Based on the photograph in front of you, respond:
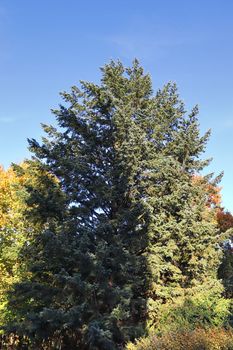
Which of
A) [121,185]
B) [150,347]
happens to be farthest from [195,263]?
[150,347]

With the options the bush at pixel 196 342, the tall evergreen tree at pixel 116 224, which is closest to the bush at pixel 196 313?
the tall evergreen tree at pixel 116 224

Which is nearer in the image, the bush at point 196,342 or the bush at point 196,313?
the bush at point 196,342

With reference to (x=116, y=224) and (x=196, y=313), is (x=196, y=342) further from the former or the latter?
(x=116, y=224)

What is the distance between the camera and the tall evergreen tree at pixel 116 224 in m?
12.5

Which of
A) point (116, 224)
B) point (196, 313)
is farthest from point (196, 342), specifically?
point (116, 224)

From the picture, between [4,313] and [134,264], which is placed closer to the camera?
[134,264]

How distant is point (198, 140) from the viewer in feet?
63.1

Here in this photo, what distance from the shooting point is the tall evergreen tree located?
12477mm

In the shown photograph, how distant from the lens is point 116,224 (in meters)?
14.4

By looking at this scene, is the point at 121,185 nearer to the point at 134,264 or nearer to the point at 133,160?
the point at 133,160

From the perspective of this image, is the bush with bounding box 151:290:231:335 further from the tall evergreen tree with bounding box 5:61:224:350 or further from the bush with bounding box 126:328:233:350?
the bush with bounding box 126:328:233:350

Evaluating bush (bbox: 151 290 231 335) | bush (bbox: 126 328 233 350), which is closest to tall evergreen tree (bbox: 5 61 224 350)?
bush (bbox: 151 290 231 335)

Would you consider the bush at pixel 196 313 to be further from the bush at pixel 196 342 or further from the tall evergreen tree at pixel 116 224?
the bush at pixel 196 342

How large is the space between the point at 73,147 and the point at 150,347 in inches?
399
